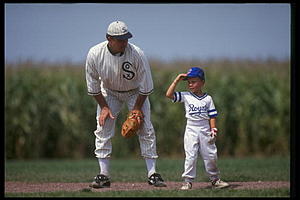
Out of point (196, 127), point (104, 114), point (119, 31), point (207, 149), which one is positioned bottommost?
point (207, 149)

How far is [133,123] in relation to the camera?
7.80 m

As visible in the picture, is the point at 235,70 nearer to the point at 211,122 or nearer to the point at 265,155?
the point at 265,155

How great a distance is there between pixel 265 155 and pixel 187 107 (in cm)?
911

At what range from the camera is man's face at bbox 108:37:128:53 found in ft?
25.0

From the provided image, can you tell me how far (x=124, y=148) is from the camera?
16.0 metres

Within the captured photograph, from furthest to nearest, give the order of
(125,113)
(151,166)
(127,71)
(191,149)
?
(125,113) < (151,166) < (127,71) < (191,149)

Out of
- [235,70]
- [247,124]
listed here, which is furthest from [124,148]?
[235,70]

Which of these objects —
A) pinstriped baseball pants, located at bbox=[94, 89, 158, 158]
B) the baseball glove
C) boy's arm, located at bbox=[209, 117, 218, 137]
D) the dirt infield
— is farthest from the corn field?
boy's arm, located at bbox=[209, 117, 218, 137]

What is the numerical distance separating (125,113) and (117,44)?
8653mm

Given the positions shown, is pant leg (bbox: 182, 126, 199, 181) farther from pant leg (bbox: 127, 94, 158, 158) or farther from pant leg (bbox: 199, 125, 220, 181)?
pant leg (bbox: 127, 94, 158, 158)

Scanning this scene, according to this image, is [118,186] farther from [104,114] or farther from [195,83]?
[195,83]

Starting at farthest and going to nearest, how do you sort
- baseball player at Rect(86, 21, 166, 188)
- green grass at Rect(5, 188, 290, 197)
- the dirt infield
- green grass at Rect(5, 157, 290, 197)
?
the dirt infield
baseball player at Rect(86, 21, 166, 188)
green grass at Rect(5, 157, 290, 197)
green grass at Rect(5, 188, 290, 197)

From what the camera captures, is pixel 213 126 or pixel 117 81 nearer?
pixel 213 126

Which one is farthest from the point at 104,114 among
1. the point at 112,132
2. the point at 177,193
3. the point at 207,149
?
the point at 177,193
